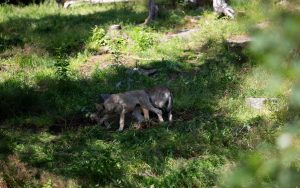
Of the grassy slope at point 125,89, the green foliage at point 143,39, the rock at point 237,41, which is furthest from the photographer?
the green foliage at point 143,39

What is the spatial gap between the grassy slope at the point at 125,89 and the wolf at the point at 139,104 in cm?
35

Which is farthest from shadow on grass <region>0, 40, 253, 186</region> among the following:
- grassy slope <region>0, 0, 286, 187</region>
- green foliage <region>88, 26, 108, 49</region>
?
green foliage <region>88, 26, 108, 49</region>

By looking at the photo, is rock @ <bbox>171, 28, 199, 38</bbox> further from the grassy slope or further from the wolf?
the wolf

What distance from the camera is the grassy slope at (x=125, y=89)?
7.42m

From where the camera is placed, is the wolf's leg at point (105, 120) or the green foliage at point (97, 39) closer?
the wolf's leg at point (105, 120)

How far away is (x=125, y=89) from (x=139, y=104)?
1.82 m

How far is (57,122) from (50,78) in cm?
283


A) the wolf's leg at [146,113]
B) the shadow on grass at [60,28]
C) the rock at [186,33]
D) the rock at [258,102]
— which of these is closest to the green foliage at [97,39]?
the shadow on grass at [60,28]

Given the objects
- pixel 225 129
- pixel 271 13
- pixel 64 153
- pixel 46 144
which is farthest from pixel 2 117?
pixel 271 13

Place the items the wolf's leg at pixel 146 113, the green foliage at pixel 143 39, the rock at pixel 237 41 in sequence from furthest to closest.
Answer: the green foliage at pixel 143 39 → the rock at pixel 237 41 → the wolf's leg at pixel 146 113

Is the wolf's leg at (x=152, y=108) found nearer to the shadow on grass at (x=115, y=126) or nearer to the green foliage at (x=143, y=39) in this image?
the shadow on grass at (x=115, y=126)

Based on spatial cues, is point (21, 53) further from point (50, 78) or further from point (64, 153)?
point (64, 153)

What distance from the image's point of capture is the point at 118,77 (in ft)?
41.4

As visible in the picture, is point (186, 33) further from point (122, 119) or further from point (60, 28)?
point (122, 119)
